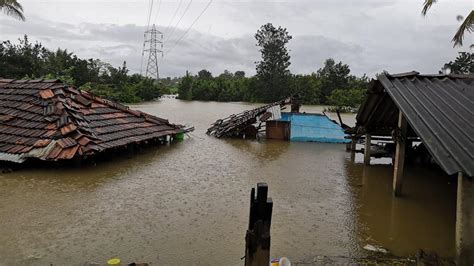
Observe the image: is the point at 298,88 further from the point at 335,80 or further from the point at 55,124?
the point at 55,124

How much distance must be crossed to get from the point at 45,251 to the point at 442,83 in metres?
9.49

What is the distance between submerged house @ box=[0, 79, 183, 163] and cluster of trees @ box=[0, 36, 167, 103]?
46.5ft

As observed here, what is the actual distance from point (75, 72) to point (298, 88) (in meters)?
26.3

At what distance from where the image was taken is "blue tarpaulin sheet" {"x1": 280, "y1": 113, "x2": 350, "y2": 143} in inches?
726

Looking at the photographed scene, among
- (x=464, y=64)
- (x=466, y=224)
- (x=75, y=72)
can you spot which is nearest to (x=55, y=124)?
(x=466, y=224)

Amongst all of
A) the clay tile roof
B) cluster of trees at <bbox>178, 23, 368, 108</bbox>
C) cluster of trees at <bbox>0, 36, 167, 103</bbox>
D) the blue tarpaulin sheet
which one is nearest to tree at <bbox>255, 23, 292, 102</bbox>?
cluster of trees at <bbox>178, 23, 368, 108</bbox>

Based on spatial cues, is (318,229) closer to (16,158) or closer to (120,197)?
(120,197)

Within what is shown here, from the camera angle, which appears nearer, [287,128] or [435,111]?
[435,111]

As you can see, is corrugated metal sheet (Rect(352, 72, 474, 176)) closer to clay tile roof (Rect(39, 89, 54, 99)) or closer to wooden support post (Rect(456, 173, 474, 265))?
wooden support post (Rect(456, 173, 474, 265))

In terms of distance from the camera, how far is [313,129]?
18.9 meters

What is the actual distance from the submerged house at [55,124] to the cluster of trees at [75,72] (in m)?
14.2

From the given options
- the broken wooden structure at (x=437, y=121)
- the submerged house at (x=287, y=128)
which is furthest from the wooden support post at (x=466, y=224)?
the submerged house at (x=287, y=128)

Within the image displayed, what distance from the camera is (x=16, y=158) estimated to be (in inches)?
389

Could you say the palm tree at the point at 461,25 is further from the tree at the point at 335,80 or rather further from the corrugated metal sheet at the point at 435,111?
the tree at the point at 335,80
